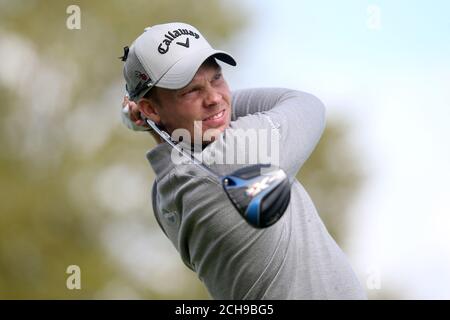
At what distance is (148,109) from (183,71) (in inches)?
6.2

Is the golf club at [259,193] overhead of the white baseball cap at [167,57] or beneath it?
Answer: beneath

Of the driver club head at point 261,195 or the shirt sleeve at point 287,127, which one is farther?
the shirt sleeve at point 287,127

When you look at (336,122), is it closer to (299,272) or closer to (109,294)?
(109,294)

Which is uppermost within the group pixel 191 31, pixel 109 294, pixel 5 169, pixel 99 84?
pixel 191 31

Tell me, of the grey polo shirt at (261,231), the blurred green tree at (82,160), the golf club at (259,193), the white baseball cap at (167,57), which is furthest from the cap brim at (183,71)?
the blurred green tree at (82,160)

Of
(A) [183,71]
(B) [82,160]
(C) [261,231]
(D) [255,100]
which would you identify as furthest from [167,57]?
(B) [82,160]

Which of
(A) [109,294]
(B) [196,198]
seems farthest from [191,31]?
(A) [109,294]

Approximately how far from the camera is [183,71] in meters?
2.06

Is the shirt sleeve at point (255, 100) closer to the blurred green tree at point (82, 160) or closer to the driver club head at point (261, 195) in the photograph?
the driver club head at point (261, 195)

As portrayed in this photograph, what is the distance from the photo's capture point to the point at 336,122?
25.1 ft

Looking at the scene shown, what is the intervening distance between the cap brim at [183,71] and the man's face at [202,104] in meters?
0.02

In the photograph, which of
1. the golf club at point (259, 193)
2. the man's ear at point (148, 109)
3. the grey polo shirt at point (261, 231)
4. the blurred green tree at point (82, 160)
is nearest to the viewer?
the golf club at point (259, 193)

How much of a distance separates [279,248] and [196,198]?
20cm

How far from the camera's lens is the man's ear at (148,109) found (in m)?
2.16
